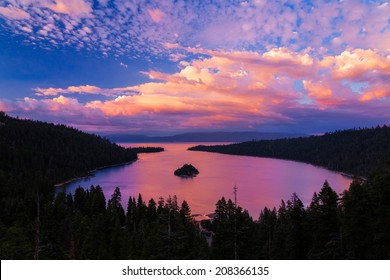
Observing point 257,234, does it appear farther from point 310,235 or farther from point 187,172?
point 187,172

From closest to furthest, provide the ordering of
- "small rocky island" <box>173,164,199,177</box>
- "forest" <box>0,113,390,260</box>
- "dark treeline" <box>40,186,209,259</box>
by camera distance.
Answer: "forest" <box>0,113,390,260</box> → "dark treeline" <box>40,186,209,259</box> → "small rocky island" <box>173,164,199,177</box>

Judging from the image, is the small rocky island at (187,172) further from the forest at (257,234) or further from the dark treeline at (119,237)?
the forest at (257,234)

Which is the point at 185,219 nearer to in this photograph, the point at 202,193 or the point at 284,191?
the point at 202,193

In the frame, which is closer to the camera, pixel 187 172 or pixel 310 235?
pixel 310 235

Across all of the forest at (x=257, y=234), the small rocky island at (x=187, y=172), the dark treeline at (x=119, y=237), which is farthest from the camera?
the small rocky island at (x=187, y=172)

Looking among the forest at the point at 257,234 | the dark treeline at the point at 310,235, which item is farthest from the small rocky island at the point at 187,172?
the dark treeline at the point at 310,235

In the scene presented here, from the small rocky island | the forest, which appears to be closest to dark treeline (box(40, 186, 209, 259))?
the forest

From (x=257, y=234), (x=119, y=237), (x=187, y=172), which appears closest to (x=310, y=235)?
(x=257, y=234)

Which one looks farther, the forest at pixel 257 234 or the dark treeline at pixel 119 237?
the dark treeline at pixel 119 237

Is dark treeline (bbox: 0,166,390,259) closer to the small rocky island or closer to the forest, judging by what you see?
the forest

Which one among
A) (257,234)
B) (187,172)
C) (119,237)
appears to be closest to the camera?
(119,237)

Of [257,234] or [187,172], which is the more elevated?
[257,234]

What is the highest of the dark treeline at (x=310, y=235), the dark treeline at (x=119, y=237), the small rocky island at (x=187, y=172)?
the dark treeline at (x=310, y=235)

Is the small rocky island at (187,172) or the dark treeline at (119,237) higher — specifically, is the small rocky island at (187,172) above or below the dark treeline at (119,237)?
below
